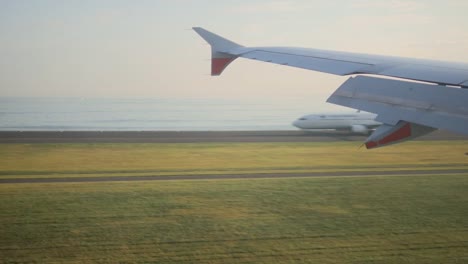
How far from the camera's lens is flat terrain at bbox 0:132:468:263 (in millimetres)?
15203

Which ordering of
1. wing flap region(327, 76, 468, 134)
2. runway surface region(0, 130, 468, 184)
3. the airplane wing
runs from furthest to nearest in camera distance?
runway surface region(0, 130, 468, 184) → the airplane wing → wing flap region(327, 76, 468, 134)

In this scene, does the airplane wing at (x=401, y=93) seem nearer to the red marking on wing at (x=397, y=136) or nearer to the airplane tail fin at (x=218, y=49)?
the red marking on wing at (x=397, y=136)

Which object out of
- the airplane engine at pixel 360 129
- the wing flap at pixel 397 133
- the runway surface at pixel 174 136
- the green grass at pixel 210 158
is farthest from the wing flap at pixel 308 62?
the airplane engine at pixel 360 129

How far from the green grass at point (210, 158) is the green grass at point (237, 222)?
4.10m

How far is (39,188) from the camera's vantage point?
23719 millimetres

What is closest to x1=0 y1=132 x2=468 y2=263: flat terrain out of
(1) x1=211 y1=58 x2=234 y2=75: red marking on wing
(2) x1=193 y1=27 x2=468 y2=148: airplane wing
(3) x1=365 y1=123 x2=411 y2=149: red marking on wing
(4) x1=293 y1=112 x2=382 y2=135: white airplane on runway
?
(1) x1=211 y1=58 x2=234 y2=75: red marking on wing

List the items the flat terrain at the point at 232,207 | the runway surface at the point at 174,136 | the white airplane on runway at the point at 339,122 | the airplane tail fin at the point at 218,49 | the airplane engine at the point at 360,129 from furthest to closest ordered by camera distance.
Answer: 1. the white airplane on runway at the point at 339,122
2. the airplane engine at the point at 360,129
3. the runway surface at the point at 174,136
4. the flat terrain at the point at 232,207
5. the airplane tail fin at the point at 218,49

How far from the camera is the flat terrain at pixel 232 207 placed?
15.2 m

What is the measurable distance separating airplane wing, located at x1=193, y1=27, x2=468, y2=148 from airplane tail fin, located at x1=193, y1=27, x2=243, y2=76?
3458 millimetres

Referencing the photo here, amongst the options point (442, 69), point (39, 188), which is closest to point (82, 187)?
point (39, 188)

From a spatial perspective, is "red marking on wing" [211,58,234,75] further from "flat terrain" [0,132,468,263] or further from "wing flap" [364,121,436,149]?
"wing flap" [364,121,436,149]

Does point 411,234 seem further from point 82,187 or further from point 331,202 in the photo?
point 82,187

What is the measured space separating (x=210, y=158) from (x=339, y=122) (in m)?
22.2

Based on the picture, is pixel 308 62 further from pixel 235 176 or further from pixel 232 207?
pixel 235 176
